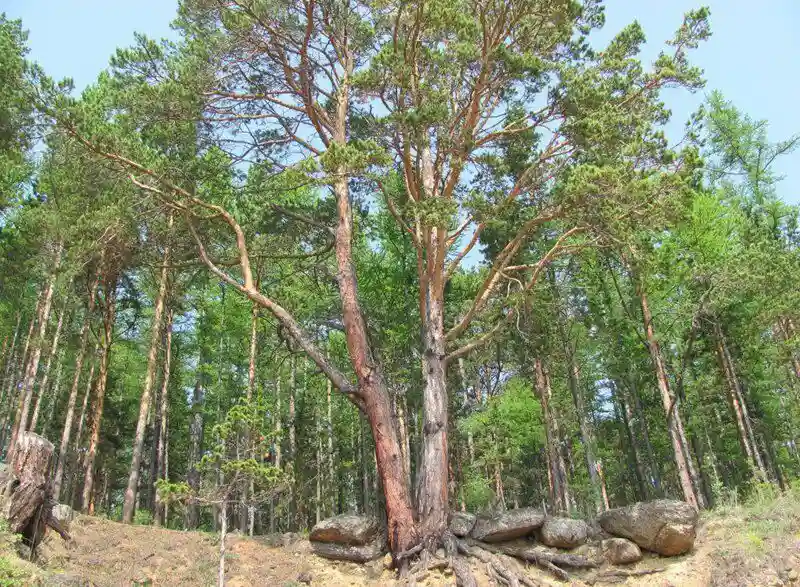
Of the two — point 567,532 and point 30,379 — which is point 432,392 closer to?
point 567,532

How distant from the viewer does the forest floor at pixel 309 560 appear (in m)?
7.85

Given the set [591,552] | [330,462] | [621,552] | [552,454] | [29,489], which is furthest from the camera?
[330,462]

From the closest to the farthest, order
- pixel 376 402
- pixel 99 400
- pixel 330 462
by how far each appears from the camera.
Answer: pixel 376 402
pixel 99 400
pixel 330 462

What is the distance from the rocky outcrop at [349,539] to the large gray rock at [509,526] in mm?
1784

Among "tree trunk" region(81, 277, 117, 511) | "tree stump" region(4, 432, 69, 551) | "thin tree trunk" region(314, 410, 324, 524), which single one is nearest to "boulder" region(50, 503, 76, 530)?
"tree stump" region(4, 432, 69, 551)

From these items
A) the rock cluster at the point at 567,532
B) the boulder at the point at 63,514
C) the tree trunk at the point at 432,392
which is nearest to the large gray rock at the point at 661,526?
the rock cluster at the point at 567,532

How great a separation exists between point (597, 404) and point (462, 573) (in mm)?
17802

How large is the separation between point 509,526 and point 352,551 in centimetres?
283

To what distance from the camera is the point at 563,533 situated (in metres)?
9.52

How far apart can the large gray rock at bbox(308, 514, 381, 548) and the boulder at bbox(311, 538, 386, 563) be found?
0.07m

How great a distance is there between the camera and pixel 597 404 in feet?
79.6

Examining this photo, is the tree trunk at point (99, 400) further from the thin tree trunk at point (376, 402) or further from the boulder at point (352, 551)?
the thin tree trunk at point (376, 402)

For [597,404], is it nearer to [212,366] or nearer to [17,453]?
[212,366]

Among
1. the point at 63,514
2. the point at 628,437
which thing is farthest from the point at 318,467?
the point at 628,437
